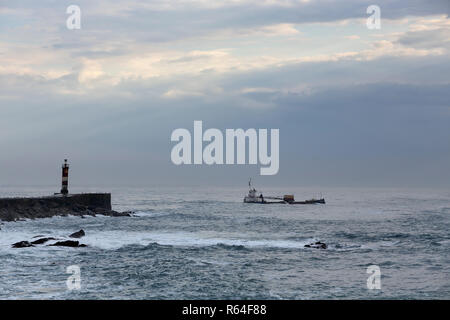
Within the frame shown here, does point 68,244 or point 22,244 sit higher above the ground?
point 22,244

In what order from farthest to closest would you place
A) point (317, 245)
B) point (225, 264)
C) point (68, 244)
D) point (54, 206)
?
point (54, 206)
point (317, 245)
point (68, 244)
point (225, 264)

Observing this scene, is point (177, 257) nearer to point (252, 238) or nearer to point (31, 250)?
point (31, 250)

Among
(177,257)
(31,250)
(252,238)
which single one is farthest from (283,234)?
(31,250)

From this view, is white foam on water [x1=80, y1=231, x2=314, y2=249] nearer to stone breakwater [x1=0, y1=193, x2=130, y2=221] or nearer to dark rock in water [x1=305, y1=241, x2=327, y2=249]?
dark rock in water [x1=305, y1=241, x2=327, y2=249]

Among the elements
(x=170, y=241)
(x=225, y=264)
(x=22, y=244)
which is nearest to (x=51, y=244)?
(x=22, y=244)

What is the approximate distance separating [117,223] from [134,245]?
832 inches

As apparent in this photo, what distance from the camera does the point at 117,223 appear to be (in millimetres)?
62812

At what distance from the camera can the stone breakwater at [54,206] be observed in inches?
2440

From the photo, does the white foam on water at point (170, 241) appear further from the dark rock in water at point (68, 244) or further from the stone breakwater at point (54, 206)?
the stone breakwater at point (54, 206)

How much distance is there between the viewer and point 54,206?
69.3 metres

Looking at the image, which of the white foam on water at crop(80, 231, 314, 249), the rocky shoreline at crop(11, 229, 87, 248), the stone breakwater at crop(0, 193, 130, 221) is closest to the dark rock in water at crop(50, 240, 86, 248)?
the rocky shoreline at crop(11, 229, 87, 248)

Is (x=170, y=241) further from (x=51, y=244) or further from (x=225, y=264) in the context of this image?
(x=225, y=264)

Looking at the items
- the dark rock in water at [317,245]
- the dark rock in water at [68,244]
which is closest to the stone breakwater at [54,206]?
the dark rock in water at [68,244]
